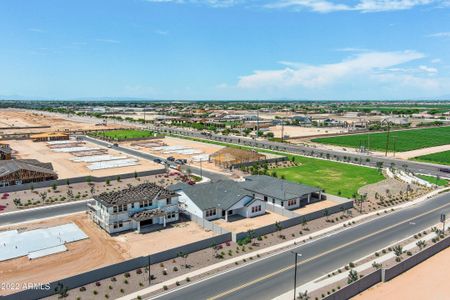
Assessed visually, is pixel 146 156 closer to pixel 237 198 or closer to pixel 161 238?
pixel 237 198

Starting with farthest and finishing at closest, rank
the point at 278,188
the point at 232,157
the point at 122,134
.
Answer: the point at 122,134, the point at 232,157, the point at 278,188

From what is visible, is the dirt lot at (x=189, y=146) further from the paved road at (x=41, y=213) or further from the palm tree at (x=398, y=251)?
the palm tree at (x=398, y=251)

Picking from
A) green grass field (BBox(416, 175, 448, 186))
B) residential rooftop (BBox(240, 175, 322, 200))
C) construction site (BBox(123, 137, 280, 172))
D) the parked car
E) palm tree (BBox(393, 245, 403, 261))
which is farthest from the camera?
the parked car

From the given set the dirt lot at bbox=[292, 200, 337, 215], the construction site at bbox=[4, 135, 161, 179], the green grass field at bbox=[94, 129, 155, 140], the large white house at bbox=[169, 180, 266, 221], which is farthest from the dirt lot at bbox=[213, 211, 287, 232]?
the green grass field at bbox=[94, 129, 155, 140]

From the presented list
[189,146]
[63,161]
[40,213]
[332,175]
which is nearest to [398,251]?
[332,175]

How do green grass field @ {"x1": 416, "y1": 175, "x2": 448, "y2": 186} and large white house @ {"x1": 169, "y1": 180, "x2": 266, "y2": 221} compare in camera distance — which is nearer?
large white house @ {"x1": 169, "y1": 180, "x2": 266, "y2": 221}

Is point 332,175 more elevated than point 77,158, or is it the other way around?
point 77,158

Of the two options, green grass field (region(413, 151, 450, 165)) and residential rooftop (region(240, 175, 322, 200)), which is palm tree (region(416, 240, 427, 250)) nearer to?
residential rooftop (region(240, 175, 322, 200))
